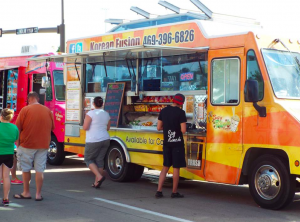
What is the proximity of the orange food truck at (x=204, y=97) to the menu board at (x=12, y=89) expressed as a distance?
152 inches

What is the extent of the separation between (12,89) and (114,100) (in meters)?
5.76

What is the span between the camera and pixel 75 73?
12195 mm

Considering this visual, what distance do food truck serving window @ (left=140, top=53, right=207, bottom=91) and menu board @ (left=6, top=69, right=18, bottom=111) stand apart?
20.2ft

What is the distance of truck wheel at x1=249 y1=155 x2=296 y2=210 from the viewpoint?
7.72 metres

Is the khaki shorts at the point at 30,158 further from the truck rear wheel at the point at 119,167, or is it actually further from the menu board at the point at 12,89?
the menu board at the point at 12,89

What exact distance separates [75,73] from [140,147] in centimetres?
294

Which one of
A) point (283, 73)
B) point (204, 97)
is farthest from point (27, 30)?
point (283, 73)

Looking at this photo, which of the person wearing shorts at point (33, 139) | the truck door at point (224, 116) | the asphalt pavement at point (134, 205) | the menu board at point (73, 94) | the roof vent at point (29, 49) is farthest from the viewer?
the roof vent at point (29, 49)

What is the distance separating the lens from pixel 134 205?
8164mm

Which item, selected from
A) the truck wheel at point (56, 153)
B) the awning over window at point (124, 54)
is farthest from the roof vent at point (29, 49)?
the awning over window at point (124, 54)

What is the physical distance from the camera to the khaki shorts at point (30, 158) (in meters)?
8.37

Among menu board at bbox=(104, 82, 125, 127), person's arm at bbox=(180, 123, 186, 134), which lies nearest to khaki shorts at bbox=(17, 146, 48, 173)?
person's arm at bbox=(180, 123, 186, 134)

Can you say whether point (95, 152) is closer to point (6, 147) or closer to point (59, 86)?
point (6, 147)

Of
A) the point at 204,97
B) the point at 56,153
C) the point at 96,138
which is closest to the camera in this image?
the point at 204,97
